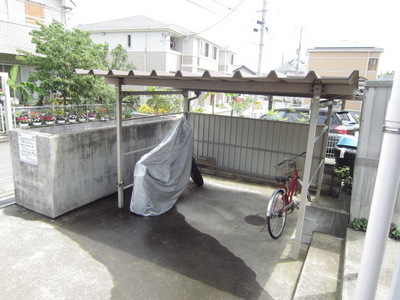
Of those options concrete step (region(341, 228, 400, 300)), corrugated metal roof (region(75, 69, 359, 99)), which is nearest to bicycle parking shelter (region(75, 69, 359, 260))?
corrugated metal roof (region(75, 69, 359, 99))

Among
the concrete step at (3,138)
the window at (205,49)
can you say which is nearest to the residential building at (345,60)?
the window at (205,49)

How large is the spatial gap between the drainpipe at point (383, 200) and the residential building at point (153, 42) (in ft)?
69.1

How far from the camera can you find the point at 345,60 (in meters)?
33.0

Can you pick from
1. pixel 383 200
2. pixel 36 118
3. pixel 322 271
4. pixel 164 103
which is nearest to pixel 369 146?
pixel 322 271

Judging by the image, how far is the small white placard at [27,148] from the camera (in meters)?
4.75

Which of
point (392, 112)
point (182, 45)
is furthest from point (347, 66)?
point (392, 112)

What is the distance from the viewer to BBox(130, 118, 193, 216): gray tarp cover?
16.8 ft

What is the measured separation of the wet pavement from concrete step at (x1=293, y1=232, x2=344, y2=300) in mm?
241

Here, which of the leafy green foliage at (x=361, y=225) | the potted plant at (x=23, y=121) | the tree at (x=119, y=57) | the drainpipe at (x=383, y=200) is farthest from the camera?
the tree at (x=119, y=57)

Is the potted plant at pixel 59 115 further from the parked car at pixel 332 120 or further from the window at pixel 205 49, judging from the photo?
the window at pixel 205 49

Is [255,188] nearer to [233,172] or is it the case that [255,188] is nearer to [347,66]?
[233,172]

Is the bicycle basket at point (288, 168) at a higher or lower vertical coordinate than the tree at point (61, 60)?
lower

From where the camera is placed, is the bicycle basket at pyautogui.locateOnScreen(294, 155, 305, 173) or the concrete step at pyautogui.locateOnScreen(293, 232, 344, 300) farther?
the bicycle basket at pyautogui.locateOnScreen(294, 155, 305, 173)

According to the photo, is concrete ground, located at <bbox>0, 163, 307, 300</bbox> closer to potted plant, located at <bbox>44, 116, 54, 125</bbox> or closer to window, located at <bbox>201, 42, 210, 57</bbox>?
potted plant, located at <bbox>44, 116, 54, 125</bbox>
